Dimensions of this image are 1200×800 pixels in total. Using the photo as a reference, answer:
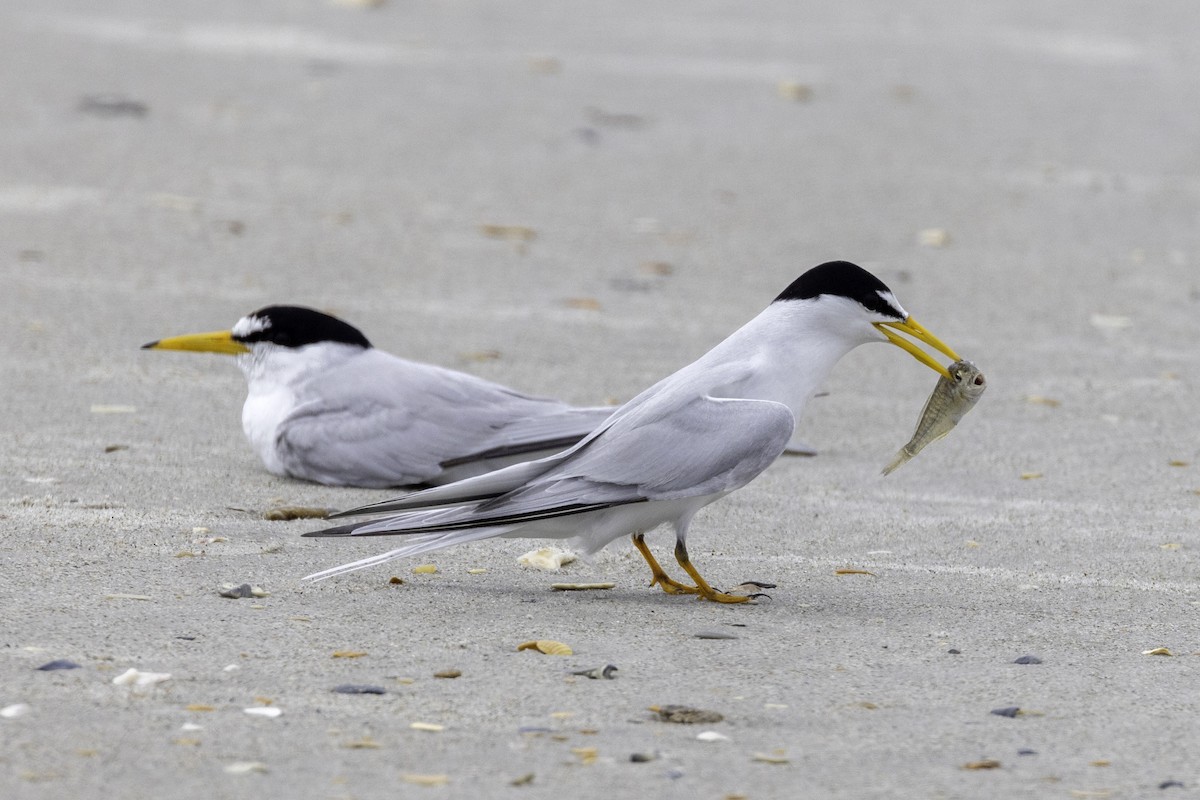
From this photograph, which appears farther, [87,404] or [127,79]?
[127,79]

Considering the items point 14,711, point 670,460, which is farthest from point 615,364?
point 14,711

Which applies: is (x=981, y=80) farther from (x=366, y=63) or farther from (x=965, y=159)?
(x=366, y=63)

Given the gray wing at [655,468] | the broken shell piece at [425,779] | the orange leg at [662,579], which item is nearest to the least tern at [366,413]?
the orange leg at [662,579]

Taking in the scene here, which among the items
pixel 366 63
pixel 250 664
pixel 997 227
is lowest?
pixel 250 664

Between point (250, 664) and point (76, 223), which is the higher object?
point (76, 223)

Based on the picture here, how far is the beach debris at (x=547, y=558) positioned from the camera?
4.96 meters

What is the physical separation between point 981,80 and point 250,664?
9.87 meters

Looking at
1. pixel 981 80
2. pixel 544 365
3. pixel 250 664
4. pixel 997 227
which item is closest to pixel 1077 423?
pixel 544 365

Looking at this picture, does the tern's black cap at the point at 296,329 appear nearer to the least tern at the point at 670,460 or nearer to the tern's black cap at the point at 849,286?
the least tern at the point at 670,460

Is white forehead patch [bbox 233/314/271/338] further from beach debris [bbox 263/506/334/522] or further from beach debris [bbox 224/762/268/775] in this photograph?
beach debris [bbox 224/762/268/775]

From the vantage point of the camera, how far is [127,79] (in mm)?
11375

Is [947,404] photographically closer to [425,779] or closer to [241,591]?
[241,591]

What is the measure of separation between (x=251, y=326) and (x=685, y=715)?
3046 mm

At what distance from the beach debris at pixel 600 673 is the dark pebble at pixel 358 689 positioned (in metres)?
0.44
